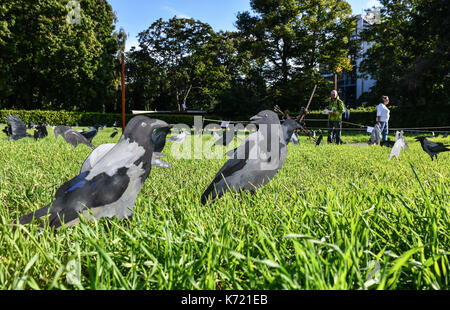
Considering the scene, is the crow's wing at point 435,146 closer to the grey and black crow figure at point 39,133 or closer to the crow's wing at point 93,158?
the crow's wing at point 93,158

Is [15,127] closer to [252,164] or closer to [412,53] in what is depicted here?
[252,164]

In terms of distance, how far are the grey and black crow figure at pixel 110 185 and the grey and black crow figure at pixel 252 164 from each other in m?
0.50

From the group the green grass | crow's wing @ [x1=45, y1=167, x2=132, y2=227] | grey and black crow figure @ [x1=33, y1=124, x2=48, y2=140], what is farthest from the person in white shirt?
grey and black crow figure @ [x1=33, y1=124, x2=48, y2=140]

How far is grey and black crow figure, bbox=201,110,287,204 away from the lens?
6.33 ft

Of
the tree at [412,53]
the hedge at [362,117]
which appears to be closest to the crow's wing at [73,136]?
the tree at [412,53]

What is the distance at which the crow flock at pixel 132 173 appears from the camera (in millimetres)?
1337

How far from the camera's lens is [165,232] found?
117 cm

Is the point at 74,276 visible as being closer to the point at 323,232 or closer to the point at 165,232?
the point at 165,232

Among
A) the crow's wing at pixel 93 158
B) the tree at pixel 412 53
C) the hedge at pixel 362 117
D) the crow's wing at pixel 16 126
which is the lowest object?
the crow's wing at pixel 93 158

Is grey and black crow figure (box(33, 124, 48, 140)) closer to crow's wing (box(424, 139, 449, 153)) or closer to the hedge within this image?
crow's wing (box(424, 139, 449, 153))

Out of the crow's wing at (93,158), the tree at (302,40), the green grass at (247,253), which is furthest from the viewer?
the tree at (302,40)

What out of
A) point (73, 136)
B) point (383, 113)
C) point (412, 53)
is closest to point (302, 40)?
Answer: point (412, 53)

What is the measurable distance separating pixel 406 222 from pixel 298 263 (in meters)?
0.75
